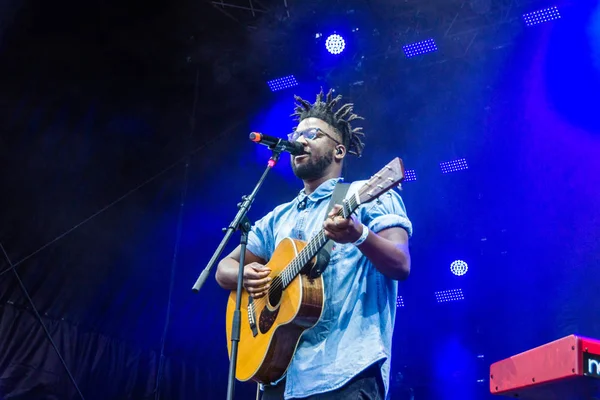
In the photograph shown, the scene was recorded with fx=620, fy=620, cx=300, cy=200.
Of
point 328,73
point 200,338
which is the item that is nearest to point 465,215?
point 328,73

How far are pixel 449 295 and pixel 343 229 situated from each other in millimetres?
6118

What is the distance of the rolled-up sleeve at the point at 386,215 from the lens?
288 cm

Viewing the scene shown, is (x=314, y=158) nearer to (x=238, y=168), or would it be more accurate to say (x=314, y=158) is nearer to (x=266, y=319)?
(x=266, y=319)

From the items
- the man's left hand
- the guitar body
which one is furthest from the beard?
the man's left hand

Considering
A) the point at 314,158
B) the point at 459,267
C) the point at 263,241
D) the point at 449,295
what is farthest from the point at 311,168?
the point at 449,295

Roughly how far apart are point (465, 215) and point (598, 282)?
67.0 inches

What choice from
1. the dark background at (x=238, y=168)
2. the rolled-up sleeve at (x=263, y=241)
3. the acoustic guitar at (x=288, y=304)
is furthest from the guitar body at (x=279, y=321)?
the dark background at (x=238, y=168)

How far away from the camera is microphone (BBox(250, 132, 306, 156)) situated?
3.31 m

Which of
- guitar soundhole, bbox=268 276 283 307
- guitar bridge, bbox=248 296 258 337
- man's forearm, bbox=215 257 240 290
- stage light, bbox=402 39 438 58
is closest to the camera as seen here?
guitar soundhole, bbox=268 276 283 307

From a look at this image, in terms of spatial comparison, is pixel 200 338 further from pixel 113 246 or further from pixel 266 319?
pixel 266 319

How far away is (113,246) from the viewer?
20.6ft

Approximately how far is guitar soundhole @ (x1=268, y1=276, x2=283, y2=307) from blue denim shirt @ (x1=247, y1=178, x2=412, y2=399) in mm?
244

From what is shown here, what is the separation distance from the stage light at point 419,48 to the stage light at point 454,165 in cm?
141

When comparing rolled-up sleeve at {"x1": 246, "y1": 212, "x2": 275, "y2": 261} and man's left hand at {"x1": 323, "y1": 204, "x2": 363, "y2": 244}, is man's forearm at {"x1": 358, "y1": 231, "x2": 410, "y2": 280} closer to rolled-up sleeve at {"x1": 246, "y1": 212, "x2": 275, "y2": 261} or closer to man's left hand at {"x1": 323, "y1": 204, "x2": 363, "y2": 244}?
man's left hand at {"x1": 323, "y1": 204, "x2": 363, "y2": 244}
